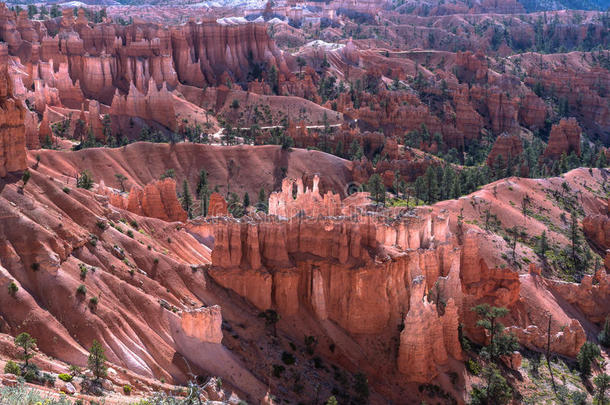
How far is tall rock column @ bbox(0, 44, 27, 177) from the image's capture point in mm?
Answer: 43312

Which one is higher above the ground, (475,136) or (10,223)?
(10,223)

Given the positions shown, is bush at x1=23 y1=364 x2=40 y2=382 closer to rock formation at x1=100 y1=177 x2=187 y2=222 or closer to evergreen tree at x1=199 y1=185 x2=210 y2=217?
rock formation at x1=100 y1=177 x2=187 y2=222

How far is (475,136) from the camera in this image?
454ft

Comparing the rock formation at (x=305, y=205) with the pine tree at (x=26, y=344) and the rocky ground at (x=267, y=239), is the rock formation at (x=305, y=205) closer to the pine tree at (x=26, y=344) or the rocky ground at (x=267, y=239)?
the rocky ground at (x=267, y=239)

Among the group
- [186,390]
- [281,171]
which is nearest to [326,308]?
[186,390]

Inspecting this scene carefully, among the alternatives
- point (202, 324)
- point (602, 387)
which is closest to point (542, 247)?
point (602, 387)

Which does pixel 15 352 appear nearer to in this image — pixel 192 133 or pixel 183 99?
pixel 192 133

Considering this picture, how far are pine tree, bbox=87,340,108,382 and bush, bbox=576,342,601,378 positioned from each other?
36.7 m

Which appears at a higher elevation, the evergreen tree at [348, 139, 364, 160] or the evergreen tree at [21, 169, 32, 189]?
the evergreen tree at [21, 169, 32, 189]

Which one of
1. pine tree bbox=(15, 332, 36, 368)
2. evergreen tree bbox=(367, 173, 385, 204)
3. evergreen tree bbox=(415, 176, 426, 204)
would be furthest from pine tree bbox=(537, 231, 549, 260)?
pine tree bbox=(15, 332, 36, 368)

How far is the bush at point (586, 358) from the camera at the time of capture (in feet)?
183

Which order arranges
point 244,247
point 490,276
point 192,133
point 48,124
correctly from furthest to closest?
point 192,133 < point 48,124 < point 490,276 < point 244,247

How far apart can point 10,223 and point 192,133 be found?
229 ft

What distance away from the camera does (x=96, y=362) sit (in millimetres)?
33875
